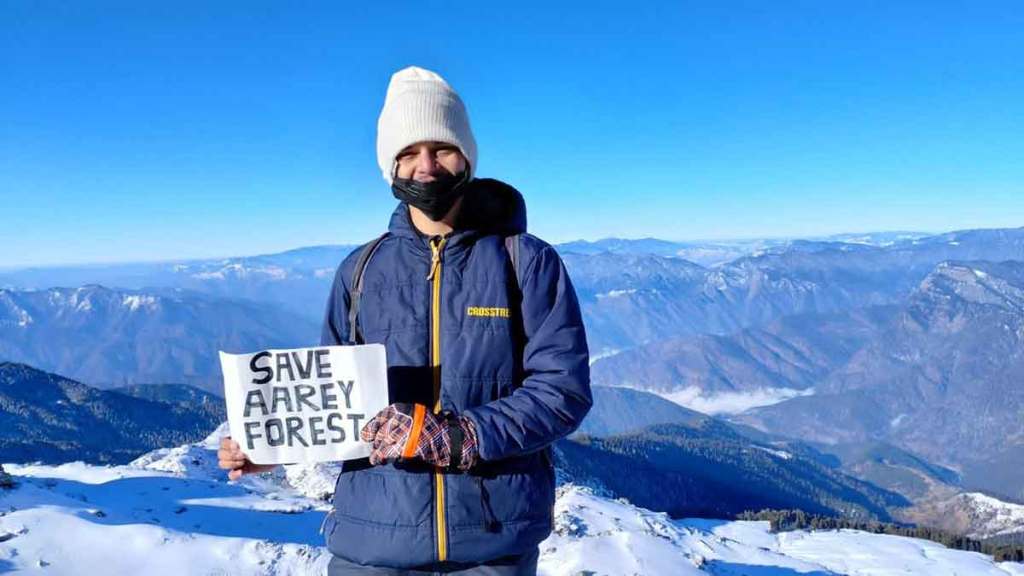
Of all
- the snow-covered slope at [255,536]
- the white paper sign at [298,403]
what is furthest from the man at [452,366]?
the snow-covered slope at [255,536]

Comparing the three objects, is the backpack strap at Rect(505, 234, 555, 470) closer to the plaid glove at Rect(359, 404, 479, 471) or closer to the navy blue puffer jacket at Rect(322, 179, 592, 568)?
the navy blue puffer jacket at Rect(322, 179, 592, 568)

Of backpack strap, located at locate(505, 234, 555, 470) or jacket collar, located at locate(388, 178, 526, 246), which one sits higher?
jacket collar, located at locate(388, 178, 526, 246)

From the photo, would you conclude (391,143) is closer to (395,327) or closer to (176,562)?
(395,327)

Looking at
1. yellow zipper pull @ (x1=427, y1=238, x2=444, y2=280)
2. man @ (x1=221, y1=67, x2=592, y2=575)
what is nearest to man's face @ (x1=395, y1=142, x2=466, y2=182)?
man @ (x1=221, y1=67, x2=592, y2=575)

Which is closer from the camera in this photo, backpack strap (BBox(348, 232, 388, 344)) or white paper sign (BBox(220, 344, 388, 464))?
white paper sign (BBox(220, 344, 388, 464))

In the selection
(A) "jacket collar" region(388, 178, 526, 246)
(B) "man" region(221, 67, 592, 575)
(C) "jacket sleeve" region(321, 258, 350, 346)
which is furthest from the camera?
(C) "jacket sleeve" region(321, 258, 350, 346)

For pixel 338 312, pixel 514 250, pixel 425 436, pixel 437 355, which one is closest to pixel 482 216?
pixel 514 250
